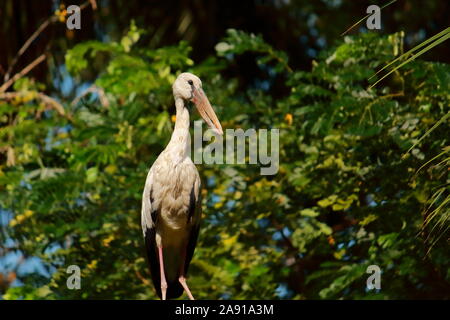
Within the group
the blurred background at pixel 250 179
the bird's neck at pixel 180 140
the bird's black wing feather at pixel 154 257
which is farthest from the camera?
the blurred background at pixel 250 179

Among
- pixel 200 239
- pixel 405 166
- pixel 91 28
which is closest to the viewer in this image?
pixel 405 166

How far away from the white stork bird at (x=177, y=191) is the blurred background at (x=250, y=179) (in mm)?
1641

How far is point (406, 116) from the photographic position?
7961mm

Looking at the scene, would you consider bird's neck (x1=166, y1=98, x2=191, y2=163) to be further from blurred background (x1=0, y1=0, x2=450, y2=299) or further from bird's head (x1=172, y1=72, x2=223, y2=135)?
blurred background (x1=0, y1=0, x2=450, y2=299)

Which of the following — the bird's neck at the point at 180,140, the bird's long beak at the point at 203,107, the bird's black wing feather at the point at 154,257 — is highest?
the bird's long beak at the point at 203,107

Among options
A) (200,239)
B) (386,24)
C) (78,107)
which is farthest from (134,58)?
(386,24)

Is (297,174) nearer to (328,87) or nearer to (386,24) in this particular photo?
(328,87)

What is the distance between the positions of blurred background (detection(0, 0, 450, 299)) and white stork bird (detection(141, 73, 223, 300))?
1.64 meters

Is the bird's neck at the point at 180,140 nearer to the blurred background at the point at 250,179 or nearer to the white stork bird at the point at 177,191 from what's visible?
the white stork bird at the point at 177,191

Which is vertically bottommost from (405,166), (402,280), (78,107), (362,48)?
(402,280)

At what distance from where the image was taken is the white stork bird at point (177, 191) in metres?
6.48

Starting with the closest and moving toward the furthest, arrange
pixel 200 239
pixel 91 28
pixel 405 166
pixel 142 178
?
pixel 405 166, pixel 142 178, pixel 200 239, pixel 91 28

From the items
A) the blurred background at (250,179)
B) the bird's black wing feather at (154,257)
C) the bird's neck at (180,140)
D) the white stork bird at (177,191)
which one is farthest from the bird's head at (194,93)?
the blurred background at (250,179)

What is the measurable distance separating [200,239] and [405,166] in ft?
7.50
